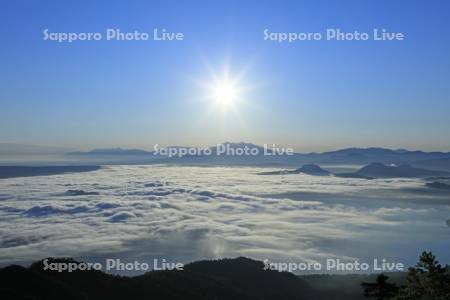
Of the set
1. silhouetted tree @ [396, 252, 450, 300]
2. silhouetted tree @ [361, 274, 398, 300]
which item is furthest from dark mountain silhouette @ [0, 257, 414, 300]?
silhouetted tree @ [396, 252, 450, 300]

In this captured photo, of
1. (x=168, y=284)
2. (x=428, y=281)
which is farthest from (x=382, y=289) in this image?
(x=168, y=284)

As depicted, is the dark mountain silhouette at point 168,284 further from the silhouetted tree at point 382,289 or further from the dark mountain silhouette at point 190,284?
the silhouetted tree at point 382,289

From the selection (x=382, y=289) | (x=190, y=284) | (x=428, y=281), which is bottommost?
(x=190, y=284)

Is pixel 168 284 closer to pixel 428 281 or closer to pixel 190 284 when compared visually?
pixel 190 284

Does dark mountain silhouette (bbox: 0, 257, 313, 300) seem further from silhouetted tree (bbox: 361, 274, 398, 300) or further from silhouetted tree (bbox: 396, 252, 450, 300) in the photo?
silhouetted tree (bbox: 396, 252, 450, 300)

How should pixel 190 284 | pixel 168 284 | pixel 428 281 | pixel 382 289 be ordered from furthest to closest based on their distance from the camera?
1. pixel 190 284
2. pixel 168 284
3. pixel 382 289
4. pixel 428 281

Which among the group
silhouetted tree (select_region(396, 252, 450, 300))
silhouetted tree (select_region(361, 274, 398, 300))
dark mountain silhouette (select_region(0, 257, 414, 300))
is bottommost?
dark mountain silhouette (select_region(0, 257, 414, 300))

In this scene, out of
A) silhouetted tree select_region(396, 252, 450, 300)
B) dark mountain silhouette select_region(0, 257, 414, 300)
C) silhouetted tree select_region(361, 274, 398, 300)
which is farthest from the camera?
dark mountain silhouette select_region(0, 257, 414, 300)

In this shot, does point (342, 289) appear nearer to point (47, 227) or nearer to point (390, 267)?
point (390, 267)
